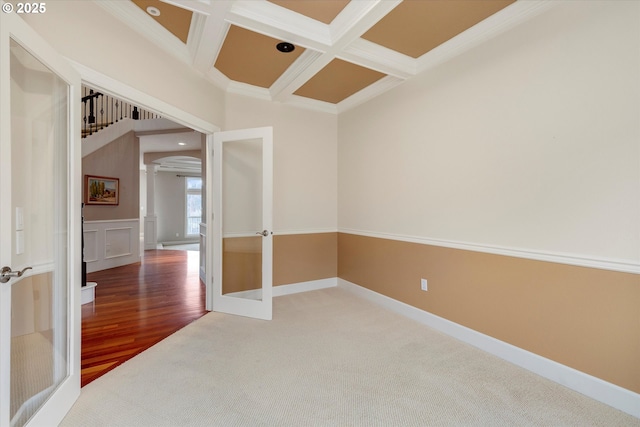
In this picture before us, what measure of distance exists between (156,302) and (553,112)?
4.69 m

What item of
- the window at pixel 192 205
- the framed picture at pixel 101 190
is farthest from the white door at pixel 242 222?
the window at pixel 192 205

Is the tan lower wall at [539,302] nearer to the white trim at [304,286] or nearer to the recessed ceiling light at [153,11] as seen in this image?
the white trim at [304,286]

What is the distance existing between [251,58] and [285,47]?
45 cm

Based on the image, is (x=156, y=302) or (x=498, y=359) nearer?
(x=498, y=359)

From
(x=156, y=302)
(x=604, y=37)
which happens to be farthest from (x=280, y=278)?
(x=604, y=37)

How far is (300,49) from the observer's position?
9.22ft

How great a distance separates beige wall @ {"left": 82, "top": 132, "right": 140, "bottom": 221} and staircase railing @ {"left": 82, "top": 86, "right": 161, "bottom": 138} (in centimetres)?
45

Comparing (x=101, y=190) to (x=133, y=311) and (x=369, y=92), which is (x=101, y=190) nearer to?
(x=133, y=311)

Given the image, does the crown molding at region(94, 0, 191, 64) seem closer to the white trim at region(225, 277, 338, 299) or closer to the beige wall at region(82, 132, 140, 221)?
the white trim at region(225, 277, 338, 299)

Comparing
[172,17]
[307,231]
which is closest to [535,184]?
[307,231]

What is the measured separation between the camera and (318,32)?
8.21 ft

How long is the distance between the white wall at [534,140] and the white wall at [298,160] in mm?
1281

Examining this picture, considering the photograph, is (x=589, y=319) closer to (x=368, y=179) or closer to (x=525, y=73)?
(x=525, y=73)

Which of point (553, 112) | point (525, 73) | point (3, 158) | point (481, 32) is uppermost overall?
point (481, 32)
